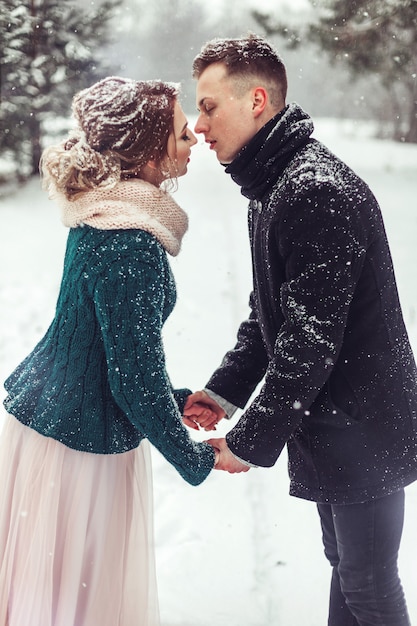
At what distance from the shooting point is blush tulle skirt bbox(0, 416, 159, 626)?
82.7 inches

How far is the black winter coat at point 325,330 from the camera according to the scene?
75.2 inches

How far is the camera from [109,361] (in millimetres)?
1909

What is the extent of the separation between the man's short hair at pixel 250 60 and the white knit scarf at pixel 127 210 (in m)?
0.51

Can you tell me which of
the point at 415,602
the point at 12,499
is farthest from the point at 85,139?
the point at 415,602

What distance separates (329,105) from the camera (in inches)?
563

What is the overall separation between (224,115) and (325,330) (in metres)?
0.82

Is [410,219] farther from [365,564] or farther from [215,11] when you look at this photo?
[365,564]

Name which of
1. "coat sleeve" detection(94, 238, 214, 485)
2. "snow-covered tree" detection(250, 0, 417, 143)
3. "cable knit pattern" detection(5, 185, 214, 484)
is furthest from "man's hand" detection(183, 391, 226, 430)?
"snow-covered tree" detection(250, 0, 417, 143)

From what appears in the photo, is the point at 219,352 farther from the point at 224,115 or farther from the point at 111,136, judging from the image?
the point at 111,136

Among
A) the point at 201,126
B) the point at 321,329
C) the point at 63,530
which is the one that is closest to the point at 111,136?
the point at 201,126

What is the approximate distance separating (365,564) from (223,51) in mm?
1756

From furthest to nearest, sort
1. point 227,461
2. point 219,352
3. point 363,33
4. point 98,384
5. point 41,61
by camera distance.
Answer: point 41,61
point 363,33
point 219,352
point 227,461
point 98,384

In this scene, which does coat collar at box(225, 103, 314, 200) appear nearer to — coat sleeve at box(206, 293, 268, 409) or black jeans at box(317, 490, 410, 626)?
coat sleeve at box(206, 293, 268, 409)

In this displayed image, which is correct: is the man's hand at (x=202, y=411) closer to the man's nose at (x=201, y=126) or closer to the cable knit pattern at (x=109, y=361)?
the cable knit pattern at (x=109, y=361)
